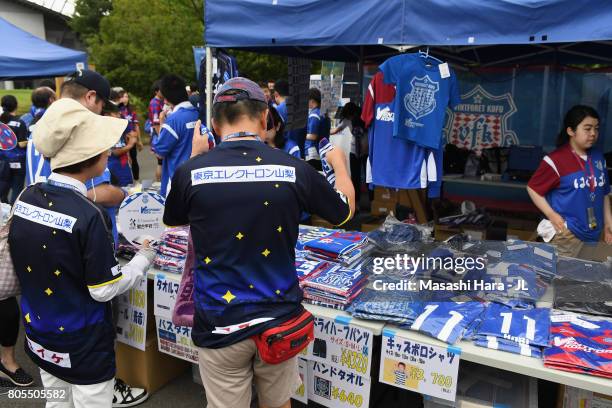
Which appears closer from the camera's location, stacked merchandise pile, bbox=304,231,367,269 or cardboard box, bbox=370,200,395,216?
stacked merchandise pile, bbox=304,231,367,269

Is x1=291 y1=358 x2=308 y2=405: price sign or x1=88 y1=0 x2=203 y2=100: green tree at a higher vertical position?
x1=88 y1=0 x2=203 y2=100: green tree

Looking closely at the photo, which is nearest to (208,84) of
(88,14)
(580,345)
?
(580,345)

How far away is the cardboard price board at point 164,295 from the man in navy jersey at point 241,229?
96 cm

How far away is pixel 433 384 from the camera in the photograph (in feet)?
6.59

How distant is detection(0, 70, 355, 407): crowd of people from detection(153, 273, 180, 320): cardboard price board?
59 cm

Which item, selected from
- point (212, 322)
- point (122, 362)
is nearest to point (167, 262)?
point (122, 362)

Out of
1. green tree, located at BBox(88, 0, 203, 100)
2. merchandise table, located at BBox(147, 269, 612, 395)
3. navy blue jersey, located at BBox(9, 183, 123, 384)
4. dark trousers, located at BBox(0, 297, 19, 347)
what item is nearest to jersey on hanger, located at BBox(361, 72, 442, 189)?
merchandise table, located at BBox(147, 269, 612, 395)

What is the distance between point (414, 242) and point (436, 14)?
1.31 m

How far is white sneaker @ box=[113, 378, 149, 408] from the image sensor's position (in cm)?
289

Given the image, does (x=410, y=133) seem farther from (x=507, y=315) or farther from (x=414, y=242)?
(x=507, y=315)

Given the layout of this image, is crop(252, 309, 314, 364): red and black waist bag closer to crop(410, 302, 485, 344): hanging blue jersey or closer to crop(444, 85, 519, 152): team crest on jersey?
crop(410, 302, 485, 344): hanging blue jersey

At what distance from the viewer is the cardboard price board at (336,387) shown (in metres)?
2.21

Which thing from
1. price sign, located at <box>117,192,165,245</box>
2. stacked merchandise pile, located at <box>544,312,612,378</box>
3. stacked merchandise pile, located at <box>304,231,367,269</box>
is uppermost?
price sign, located at <box>117,192,165,245</box>

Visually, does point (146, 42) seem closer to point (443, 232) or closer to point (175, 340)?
point (443, 232)
